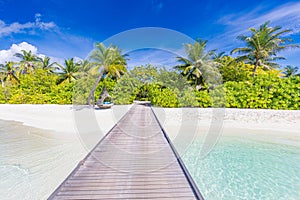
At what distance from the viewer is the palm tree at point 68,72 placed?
69.6ft

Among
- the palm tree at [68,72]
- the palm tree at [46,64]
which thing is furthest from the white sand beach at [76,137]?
the palm tree at [46,64]

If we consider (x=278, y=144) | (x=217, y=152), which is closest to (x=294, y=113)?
(x=278, y=144)

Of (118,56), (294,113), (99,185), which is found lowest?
(99,185)

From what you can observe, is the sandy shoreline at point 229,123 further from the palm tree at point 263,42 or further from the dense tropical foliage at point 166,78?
the palm tree at point 263,42

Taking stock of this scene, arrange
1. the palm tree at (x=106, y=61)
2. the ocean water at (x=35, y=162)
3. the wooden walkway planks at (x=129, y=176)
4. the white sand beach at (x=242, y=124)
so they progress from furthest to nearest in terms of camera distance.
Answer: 1. the palm tree at (x=106, y=61)
2. the white sand beach at (x=242, y=124)
3. the ocean water at (x=35, y=162)
4. the wooden walkway planks at (x=129, y=176)

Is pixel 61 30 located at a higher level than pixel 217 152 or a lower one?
higher

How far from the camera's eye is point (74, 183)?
2764mm

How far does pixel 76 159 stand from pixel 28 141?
3.48 meters

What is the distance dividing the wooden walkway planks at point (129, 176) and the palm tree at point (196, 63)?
1446 cm

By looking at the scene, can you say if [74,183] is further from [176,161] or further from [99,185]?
[176,161]

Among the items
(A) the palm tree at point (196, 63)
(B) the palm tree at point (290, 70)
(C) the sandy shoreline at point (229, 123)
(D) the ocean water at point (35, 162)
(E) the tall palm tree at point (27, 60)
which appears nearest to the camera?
(D) the ocean water at point (35, 162)

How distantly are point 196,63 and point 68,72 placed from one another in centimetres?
1657

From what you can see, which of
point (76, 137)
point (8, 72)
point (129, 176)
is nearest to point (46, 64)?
point (8, 72)

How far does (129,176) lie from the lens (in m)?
3.06
